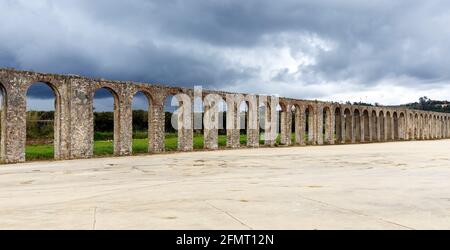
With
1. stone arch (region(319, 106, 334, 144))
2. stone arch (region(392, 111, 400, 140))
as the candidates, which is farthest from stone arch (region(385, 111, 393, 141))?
stone arch (region(319, 106, 334, 144))

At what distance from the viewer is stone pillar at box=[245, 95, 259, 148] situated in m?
30.4

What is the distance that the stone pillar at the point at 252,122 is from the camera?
30.4m

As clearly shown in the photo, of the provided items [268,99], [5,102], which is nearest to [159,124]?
[5,102]

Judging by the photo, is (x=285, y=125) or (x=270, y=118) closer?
(x=270, y=118)

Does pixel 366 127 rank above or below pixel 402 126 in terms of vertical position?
below

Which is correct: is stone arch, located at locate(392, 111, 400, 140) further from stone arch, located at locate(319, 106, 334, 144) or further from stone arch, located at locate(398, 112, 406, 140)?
stone arch, located at locate(319, 106, 334, 144)

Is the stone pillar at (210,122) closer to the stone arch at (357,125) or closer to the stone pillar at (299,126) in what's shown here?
the stone pillar at (299,126)

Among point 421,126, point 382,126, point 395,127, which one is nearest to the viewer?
point 382,126

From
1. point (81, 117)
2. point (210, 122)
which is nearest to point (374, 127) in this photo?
point (210, 122)

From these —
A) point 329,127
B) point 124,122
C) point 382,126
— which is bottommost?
point 329,127

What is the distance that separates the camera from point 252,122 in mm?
30594

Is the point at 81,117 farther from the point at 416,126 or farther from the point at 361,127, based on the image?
the point at 416,126

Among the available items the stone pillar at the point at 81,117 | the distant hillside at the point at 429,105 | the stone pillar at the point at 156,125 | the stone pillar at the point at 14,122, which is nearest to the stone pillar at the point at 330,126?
the stone pillar at the point at 156,125
